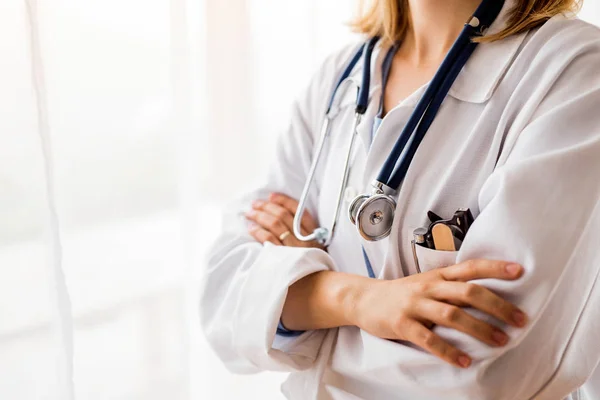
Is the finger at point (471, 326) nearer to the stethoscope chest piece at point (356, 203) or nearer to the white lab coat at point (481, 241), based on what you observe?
the white lab coat at point (481, 241)

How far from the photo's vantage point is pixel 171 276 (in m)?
1.40

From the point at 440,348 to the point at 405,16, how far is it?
0.70 meters

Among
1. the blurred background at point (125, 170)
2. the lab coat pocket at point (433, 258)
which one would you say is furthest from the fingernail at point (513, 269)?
the blurred background at point (125, 170)

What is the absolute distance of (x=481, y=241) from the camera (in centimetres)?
88

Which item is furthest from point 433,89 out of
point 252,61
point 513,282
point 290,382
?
point 252,61

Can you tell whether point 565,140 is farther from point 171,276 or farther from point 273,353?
point 171,276

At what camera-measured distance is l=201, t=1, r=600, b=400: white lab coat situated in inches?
33.6

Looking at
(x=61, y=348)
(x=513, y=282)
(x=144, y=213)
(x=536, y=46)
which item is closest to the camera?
(x=513, y=282)

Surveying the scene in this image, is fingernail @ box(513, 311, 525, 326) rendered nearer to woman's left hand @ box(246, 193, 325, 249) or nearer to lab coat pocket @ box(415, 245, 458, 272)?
lab coat pocket @ box(415, 245, 458, 272)

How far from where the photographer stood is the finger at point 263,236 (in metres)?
1.20

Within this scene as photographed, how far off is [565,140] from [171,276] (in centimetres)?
88

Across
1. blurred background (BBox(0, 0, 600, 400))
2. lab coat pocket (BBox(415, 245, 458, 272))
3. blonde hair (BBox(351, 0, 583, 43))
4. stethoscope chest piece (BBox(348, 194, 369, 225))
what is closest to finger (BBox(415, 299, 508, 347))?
lab coat pocket (BBox(415, 245, 458, 272))

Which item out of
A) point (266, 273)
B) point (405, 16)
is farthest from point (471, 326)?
point (405, 16)

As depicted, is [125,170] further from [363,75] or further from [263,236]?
[363,75]
